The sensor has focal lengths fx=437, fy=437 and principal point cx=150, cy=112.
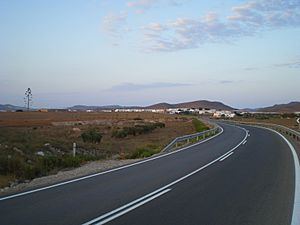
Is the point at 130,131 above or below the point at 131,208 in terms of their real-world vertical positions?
below

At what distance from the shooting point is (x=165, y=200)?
34.7 ft

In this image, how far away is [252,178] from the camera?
14.7 meters

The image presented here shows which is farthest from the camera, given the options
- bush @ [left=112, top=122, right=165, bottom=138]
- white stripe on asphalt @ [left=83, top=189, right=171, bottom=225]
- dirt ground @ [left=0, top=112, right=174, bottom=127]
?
→ dirt ground @ [left=0, top=112, right=174, bottom=127]

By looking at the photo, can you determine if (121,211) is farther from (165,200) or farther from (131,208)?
(165,200)

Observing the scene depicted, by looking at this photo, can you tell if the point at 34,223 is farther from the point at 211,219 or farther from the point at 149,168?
the point at 149,168

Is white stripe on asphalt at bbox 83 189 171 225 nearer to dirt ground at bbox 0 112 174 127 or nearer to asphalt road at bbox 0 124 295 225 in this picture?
asphalt road at bbox 0 124 295 225

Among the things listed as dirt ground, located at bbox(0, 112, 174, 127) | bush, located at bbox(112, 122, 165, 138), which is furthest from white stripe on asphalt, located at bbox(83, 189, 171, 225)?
dirt ground, located at bbox(0, 112, 174, 127)

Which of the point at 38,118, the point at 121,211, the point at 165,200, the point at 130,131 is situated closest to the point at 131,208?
the point at 121,211

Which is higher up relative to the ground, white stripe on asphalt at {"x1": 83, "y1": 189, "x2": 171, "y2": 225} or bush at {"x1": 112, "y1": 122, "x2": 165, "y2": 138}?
white stripe on asphalt at {"x1": 83, "y1": 189, "x2": 171, "y2": 225}

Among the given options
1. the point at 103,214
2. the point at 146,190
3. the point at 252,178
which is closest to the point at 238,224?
the point at 103,214

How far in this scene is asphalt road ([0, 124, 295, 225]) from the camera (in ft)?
28.2

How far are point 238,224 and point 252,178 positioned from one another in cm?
682

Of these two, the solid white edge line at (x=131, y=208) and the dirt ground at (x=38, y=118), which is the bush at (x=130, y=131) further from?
the solid white edge line at (x=131, y=208)

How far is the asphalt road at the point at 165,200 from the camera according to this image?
8594 millimetres
